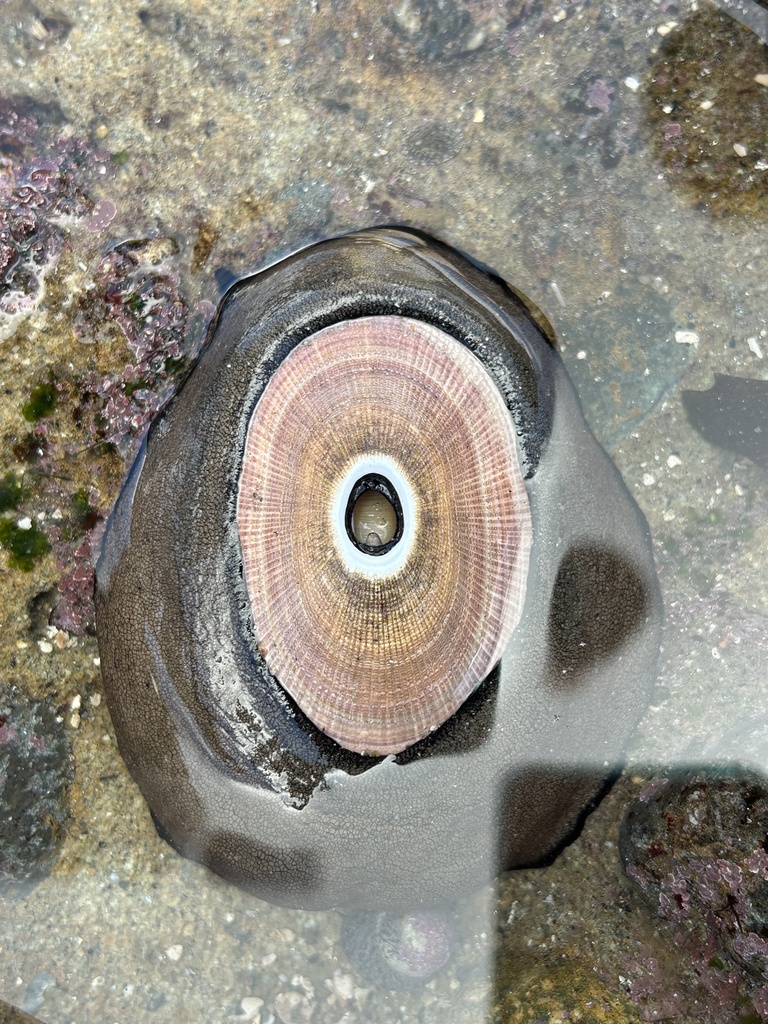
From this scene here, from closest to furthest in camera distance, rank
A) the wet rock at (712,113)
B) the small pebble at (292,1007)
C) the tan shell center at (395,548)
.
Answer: the tan shell center at (395,548) < the wet rock at (712,113) < the small pebble at (292,1007)

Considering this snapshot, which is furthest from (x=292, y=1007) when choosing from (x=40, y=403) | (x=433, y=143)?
(x=433, y=143)

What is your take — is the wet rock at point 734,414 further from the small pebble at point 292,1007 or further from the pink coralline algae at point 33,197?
the small pebble at point 292,1007

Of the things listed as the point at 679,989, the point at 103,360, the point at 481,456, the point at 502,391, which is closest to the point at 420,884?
the point at 679,989

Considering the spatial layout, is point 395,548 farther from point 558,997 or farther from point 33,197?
point 33,197

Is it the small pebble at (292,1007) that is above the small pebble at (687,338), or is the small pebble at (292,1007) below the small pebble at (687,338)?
below

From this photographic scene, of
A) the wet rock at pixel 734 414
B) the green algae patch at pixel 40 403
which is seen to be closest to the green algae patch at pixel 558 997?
the wet rock at pixel 734 414

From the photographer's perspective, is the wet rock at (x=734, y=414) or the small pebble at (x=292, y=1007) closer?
the wet rock at (x=734, y=414)

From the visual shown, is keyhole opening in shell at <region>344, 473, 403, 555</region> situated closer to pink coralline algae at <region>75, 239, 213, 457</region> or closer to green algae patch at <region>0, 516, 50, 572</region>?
pink coralline algae at <region>75, 239, 213, 457</region>
